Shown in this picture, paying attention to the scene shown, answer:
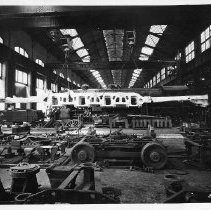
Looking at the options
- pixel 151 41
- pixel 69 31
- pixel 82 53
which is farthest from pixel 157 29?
pixel 82 53

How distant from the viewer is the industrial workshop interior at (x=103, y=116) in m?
3.62

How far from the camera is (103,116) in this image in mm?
14023

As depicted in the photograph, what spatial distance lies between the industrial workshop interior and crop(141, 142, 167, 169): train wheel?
24mm

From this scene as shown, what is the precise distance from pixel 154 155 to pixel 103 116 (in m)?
8.51

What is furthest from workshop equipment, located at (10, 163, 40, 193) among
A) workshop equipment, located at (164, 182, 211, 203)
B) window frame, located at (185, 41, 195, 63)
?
window frame, located at (185, 41, 195, 63)

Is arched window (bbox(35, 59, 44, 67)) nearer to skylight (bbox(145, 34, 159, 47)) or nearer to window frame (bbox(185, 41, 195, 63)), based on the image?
skylight (bbox(145, 34, 159, 47))

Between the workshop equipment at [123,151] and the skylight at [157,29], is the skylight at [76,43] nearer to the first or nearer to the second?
the skylight at [157,29]

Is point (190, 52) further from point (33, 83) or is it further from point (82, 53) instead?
point (33, 83)

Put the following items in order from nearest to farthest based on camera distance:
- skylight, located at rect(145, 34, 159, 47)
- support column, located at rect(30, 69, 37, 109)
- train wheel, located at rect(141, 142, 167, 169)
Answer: train wheel, located at rect(141, 142, 167, 169)
support column, located at rect(30, 69, 37, 109)
skylight, located at rect(145, 34, 159, 47)

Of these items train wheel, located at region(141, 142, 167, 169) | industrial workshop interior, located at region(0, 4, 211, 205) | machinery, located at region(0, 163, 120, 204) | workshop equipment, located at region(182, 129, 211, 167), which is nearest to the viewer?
machinery, located at region(0, 163, 120, 204)

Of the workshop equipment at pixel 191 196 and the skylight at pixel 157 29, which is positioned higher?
the skylight at pixel 157 29

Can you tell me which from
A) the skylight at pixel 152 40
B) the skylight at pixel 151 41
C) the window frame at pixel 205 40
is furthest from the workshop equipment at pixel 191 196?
the skylight at pixel 152 40

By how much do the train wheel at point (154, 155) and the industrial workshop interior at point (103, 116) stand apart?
24 mm

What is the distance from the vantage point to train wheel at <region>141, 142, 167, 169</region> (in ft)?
18.4
